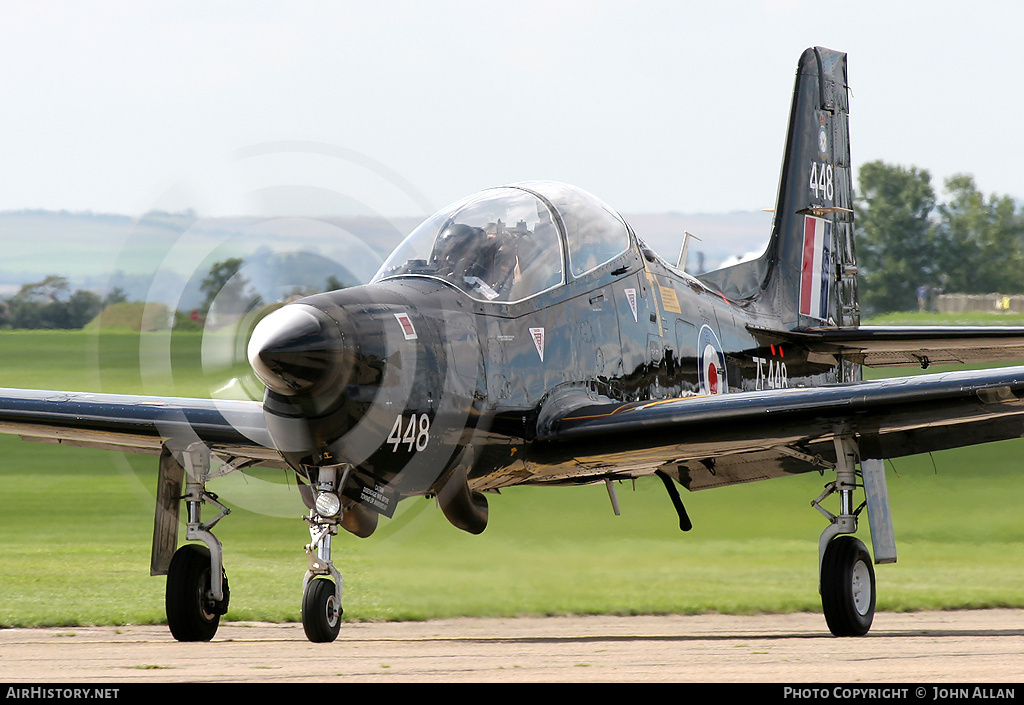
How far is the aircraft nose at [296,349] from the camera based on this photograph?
7.31m

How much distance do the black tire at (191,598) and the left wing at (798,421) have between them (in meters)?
3.41

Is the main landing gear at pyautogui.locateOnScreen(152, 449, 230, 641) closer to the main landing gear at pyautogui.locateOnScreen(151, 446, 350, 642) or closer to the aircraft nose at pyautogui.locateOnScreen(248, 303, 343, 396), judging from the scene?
the main landing gear at pyautogui.locateOnScreen(151, 446, 350, 642)

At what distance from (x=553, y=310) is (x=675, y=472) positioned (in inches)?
103

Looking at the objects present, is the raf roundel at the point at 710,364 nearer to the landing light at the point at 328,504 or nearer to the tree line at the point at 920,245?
the landing light at the point at 328,504

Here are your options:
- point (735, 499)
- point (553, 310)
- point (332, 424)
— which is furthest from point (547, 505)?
point (332, 424)

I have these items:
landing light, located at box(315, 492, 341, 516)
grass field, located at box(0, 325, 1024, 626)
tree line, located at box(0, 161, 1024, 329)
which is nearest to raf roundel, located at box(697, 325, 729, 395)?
grass field, located at box(0, 325, 1024, 626)

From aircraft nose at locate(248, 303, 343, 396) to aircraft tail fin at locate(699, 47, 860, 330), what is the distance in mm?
7033

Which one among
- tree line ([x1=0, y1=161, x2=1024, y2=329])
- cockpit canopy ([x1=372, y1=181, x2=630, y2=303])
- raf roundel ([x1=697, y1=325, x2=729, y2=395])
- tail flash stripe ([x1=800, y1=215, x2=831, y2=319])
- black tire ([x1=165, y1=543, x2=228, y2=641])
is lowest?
black tire ([x1=165, y1=543, x2=228, y2=641])

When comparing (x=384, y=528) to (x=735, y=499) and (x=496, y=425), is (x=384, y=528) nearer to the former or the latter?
(x=496, y=425)

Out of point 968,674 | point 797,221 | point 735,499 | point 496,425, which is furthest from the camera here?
point 735,499

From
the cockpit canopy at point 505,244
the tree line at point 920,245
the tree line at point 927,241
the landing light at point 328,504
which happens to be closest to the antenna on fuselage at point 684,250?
the cockpit canopy at point 505,244

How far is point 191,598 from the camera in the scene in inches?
412

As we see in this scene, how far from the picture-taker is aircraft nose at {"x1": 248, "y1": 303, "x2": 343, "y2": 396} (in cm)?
731

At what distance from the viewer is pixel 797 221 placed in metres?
15.0
